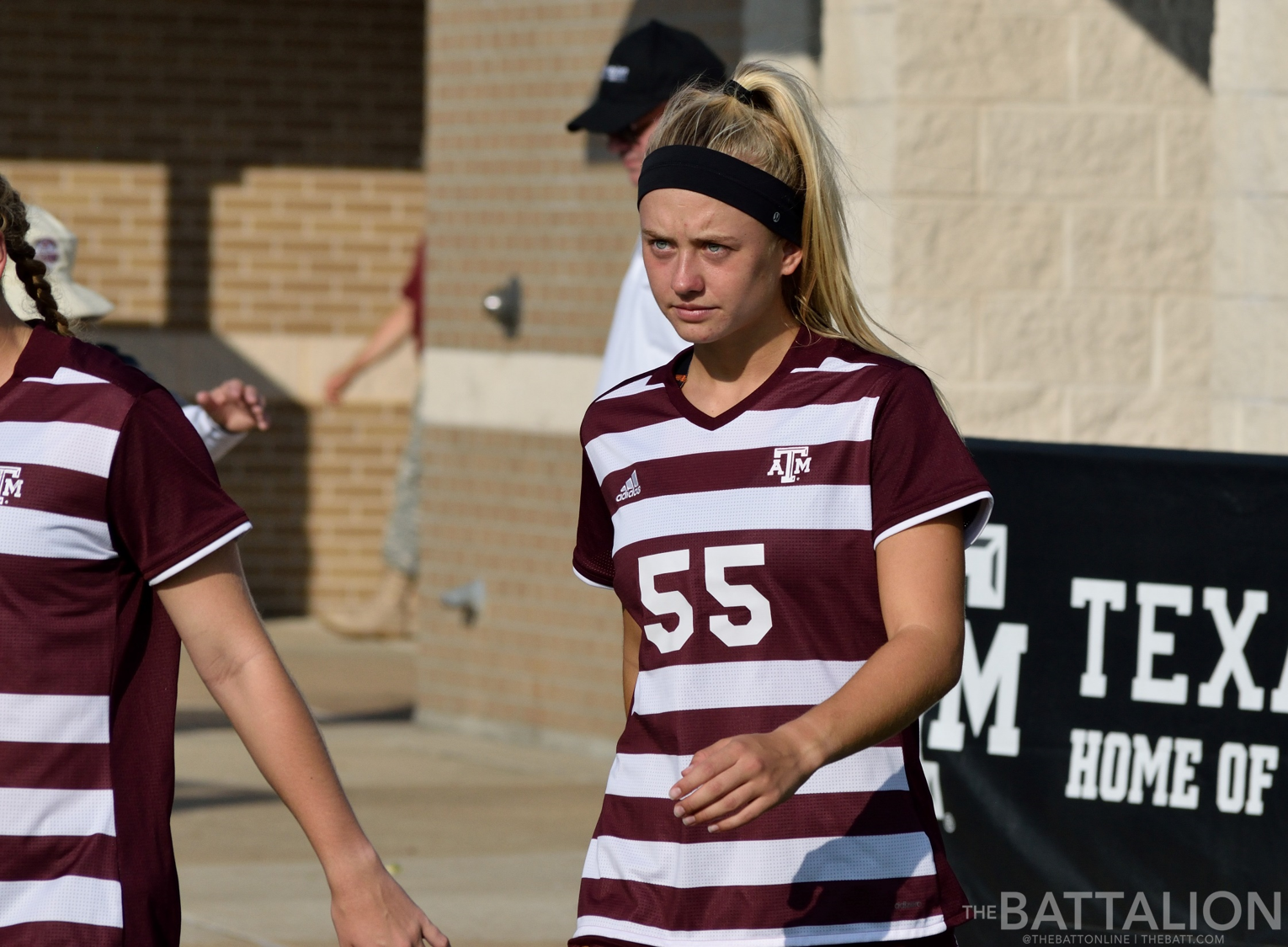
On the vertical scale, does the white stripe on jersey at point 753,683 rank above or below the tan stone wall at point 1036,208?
below

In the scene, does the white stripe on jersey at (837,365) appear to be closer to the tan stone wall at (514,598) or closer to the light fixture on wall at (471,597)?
the tan stone wall at (514,598)

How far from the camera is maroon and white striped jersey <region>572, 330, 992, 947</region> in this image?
2930 mm

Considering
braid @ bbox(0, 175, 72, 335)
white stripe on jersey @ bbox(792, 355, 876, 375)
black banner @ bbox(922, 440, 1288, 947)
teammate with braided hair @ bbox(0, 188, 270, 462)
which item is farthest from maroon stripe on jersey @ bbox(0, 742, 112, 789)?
black banner @ bbox(922, 440, 1288, 947)

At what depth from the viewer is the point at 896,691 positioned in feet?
8.91

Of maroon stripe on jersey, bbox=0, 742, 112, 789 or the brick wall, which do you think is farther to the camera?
the brick wall

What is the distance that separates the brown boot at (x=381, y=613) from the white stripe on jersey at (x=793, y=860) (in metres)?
9.70

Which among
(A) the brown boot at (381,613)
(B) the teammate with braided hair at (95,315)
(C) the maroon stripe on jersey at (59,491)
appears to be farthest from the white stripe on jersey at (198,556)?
(A) the brown boot at (381,613)

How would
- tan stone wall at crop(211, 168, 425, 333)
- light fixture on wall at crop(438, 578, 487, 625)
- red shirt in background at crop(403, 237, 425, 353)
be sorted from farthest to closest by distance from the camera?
tan stone wall at crop(211, 168, 425, 333), red shirt in background at crop(403, 237, 425, 353), light fixture on wall at crop(438, 578, 487, 625)

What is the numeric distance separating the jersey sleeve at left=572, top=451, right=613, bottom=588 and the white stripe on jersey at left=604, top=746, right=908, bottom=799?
392mm

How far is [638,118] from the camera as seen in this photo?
5574 mm

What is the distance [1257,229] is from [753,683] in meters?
4.59

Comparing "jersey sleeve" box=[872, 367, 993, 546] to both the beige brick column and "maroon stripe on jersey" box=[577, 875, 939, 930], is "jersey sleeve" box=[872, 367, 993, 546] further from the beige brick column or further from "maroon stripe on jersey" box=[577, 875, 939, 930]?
the beige brick column

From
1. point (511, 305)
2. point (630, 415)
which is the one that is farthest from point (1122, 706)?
point (511, 305)

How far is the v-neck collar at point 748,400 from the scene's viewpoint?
3062 millimetres
